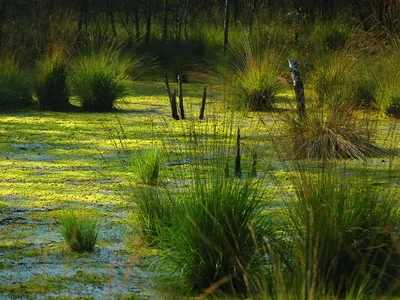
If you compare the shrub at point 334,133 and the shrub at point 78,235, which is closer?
the shrub at point 78,235

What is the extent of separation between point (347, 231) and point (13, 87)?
23.5 ft

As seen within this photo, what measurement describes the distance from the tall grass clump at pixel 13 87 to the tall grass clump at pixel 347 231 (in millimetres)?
6766

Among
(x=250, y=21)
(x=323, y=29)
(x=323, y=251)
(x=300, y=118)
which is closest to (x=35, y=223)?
(x=323, y=251)

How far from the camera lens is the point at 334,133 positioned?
7.09 meters

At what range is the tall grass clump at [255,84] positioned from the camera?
10.0 m

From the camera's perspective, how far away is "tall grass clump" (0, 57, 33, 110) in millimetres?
10242

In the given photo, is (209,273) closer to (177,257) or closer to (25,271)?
(177,257)

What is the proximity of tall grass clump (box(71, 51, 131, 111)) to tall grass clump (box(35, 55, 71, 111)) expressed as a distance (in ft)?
0.55

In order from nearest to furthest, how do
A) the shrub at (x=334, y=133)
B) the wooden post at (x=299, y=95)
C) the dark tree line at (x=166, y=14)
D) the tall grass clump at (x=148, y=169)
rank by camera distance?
the tall grass clump at (x=148, y=169) → the shrub at (x=334, y=133) → the wooden post at (x=299, y=95) → the dark tree line at (x=166, y=14)

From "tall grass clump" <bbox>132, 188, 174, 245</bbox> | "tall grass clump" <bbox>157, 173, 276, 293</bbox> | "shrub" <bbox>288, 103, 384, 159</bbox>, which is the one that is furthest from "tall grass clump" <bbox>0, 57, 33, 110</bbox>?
"tall grass clump" <bbox>157, 173, 276, 293</bbox>

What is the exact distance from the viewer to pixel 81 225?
4.57m

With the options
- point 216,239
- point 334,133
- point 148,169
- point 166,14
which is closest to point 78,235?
point 216,239

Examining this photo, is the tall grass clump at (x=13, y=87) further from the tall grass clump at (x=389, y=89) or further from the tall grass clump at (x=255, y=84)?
the tall grass clump at (x=389, y=89)

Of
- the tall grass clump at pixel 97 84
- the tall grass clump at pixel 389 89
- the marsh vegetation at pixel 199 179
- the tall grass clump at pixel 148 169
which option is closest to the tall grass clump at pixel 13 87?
the marsh vegetation at pixel 199 179
